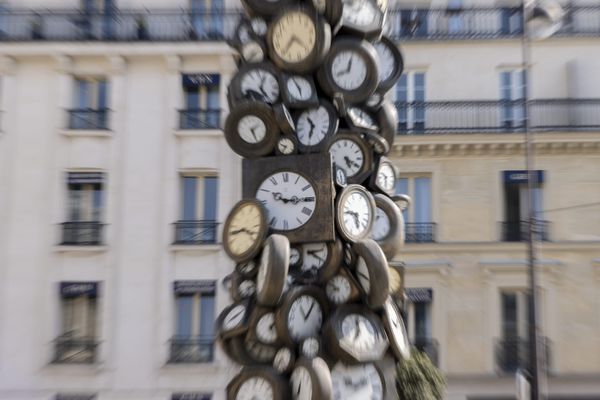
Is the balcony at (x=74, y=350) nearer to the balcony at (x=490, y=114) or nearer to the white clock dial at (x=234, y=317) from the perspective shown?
the white clock dial at (x=234, y=317)

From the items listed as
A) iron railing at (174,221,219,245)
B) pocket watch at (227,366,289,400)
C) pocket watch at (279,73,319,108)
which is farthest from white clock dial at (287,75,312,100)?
iron railing at (174,221,219,245)

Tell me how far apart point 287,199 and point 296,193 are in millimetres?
115

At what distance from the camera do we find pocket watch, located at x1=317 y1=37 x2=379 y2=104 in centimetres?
648

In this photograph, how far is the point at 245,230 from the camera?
605 cm

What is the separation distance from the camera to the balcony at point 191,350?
1338cm

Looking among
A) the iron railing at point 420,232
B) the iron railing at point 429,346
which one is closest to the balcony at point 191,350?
the iron railing at point 429,346

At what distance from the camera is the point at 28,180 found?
13859mm

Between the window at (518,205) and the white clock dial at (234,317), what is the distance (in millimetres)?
9844

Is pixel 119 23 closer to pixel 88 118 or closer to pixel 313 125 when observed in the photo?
pixel 88 118

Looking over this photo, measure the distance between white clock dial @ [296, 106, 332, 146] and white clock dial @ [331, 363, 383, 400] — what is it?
241 centimetres

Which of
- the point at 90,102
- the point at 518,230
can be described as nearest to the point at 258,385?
the point at 518,230

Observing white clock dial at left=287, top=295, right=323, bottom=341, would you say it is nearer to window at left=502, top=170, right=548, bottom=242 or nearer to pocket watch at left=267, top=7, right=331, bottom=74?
pocket watch at left=267, top=7, right=331, bottom=74

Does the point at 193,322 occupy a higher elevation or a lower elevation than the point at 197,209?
lower

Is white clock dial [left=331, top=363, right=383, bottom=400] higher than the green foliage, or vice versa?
white clock dial [left=331, top=363, right=383, bottom=400]
